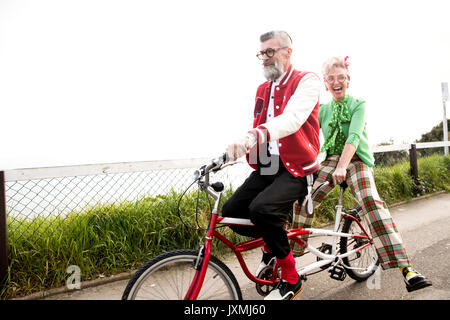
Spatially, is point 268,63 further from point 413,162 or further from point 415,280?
point 413,162

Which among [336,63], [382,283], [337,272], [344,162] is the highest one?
[336,63]

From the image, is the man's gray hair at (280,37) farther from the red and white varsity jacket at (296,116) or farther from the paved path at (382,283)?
the paved path at (382,283)

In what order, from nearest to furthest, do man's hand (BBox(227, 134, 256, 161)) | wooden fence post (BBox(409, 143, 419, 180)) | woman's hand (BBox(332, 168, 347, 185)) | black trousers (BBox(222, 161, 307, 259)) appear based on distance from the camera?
man's hand (BBox(227, 134, 256, 161)), black trousers (BBox(222, 161, 307, 259)), woman's hand (BBox(332, 168, 347, 185)), wooden fence post (BBox(409, 143, 419, 180))

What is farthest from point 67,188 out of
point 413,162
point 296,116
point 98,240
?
point 413,162

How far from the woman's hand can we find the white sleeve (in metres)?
0.92

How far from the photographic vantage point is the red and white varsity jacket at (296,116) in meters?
2.20

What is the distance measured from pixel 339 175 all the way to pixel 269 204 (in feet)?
3.79

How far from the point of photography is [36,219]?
11.9ft

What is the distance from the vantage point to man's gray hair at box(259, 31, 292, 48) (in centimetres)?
245

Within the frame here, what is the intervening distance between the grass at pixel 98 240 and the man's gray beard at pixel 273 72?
180 centimetres

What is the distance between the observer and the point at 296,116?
7.16 feet

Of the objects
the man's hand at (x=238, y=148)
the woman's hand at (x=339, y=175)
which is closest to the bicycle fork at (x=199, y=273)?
the man's hand at (x=238, y=148)

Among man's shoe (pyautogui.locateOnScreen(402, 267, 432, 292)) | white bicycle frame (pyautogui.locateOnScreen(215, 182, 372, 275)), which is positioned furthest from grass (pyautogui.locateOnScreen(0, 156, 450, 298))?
man's shoe (pyautogui.locateOnScreen(402, 267, 432, 292))

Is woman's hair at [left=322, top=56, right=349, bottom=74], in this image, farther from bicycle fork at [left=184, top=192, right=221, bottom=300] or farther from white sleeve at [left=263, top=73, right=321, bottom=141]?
bicycle fork at [left=184, top=192, right=221, bottom=300]
